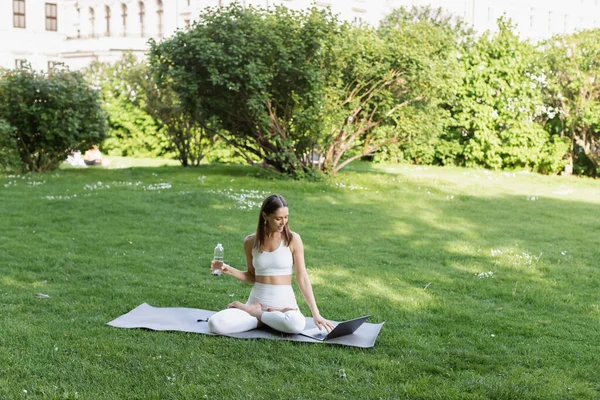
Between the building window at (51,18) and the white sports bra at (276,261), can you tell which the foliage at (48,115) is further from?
the building window at (51,18)

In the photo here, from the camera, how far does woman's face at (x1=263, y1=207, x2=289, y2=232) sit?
5824mm

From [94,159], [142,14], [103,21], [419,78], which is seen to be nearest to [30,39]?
[103,21]

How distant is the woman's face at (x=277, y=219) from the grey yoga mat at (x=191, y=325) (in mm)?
827

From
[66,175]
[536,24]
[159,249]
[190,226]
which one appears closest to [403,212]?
[190,226]

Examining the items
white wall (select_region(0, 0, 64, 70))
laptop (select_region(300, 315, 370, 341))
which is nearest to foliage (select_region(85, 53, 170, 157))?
laptop (select_region(300, 315, 370, 341))

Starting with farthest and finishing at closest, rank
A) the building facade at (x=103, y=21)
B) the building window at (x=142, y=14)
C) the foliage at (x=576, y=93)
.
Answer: the building window at (x=142, y=14) < the building facade at (x=103, y=21) < the foliage at (x=576, y=93)

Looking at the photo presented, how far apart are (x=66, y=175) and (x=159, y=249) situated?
9739mm

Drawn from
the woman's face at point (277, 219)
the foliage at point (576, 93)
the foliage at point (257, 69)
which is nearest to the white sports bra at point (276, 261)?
the woman's face at point (277, 219)

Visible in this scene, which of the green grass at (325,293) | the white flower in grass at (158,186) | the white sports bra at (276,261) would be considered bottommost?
the green grass at (325,293)

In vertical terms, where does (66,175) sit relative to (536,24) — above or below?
below

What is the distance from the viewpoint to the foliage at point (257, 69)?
16047mm

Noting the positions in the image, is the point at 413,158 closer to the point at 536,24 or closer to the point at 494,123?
the point at 494,123

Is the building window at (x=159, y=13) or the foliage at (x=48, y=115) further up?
the building window at (x=159, y=13)

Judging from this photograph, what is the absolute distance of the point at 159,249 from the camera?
9.34 m
